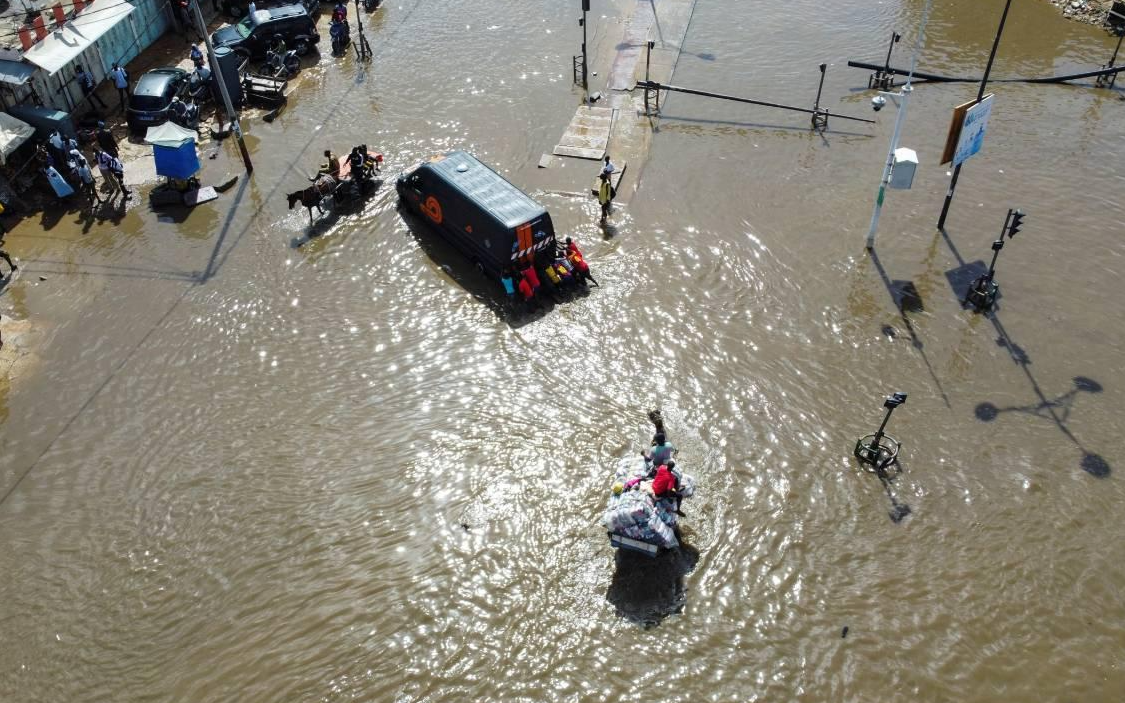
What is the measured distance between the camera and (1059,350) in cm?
1622

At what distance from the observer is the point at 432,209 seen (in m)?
19.7

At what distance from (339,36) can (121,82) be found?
7991mm

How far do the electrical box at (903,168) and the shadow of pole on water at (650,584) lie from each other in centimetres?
1052

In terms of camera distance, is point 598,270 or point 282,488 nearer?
point 282,488

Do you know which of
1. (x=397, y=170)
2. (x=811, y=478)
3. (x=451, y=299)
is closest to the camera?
(x=811, y=478)

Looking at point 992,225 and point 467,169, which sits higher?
point 467,169

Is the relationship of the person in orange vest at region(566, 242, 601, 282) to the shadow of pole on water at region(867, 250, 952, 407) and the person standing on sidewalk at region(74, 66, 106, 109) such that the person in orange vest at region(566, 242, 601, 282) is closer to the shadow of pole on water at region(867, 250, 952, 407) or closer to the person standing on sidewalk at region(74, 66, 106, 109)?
the shadow of pole on water at region(867, 250, 952, 407)

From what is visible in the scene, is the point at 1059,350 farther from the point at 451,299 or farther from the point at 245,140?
the point at 245,140

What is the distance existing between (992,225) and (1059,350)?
5012mm

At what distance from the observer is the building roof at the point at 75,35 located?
73.5 ft

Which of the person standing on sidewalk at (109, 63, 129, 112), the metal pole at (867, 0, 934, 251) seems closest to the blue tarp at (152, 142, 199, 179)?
the person standing on sidewalk at (109, 63, 129, 112)

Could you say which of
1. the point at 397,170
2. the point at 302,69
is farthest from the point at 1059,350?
the point at 302,69

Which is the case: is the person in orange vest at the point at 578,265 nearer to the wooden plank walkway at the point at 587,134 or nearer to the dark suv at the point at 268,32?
the wooden plank walkway at the point at 587,134

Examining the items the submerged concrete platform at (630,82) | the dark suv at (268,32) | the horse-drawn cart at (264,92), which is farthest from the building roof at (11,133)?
the submerged concrete platform at (630,82)
